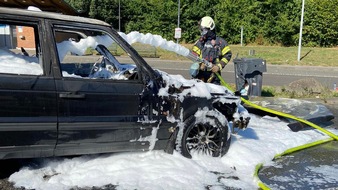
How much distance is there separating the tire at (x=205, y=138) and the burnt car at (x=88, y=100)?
0.01m

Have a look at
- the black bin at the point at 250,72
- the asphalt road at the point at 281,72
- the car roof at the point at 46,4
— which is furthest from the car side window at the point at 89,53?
the asphalt road at the point at 281,72

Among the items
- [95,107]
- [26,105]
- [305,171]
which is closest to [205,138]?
[305,171]

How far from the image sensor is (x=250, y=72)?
25.8 ft

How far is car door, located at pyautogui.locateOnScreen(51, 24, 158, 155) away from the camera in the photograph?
3719 mm

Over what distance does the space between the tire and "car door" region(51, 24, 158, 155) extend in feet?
1.54

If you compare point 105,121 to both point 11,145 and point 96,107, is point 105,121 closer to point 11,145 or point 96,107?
point 96,107

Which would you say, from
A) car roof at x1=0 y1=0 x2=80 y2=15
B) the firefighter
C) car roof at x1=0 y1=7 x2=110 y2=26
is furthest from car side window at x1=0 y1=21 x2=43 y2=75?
car roof at x1=0 y1=0 x2=80 y2=15

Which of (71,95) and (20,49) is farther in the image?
(20,49)

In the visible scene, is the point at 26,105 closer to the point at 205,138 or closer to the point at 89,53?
the point at 89,53

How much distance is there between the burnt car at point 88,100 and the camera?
3527 mm

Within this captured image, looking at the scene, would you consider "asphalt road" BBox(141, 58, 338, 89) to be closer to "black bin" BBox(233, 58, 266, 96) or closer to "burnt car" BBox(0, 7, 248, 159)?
"black bin" BBox(233, 58, 266, 96)

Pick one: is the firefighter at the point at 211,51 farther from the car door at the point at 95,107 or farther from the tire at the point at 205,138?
the car door at the point at 95,107

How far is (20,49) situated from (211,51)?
3287 mm

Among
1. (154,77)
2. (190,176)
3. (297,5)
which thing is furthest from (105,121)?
(297,5)
